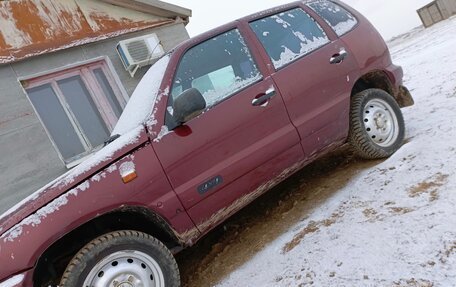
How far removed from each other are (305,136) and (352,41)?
3.90ft

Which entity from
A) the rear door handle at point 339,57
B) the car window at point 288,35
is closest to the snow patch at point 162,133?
the car window at point 288,35

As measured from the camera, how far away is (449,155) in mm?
3080

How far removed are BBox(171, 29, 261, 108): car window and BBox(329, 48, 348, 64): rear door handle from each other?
0.84 m

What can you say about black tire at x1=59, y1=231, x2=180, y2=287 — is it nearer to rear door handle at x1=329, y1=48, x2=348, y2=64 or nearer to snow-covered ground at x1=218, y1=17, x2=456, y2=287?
snow-covered ground at x1=218, y1=17, x2=456, y2=287

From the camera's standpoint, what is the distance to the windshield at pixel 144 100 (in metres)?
2.98

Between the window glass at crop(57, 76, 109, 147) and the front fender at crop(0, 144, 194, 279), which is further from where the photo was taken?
the window glass at crop(57, 76, 109, 147)

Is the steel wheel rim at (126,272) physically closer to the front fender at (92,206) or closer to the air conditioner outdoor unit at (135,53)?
the front fender at (92,206)

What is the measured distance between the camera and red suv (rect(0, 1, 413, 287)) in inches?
96.7

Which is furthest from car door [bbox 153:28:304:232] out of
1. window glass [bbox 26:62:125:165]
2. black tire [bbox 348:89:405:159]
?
window glass [bbox 26:62:125:165]

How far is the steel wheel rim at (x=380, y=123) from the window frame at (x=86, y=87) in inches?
175

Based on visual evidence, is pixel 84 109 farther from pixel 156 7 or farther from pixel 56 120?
pixel 156 7

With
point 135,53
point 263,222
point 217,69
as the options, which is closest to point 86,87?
point 135,53

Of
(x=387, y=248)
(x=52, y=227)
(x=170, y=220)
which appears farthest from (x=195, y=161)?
(x=387, y=248)

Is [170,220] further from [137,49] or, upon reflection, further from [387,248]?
[137,49]
